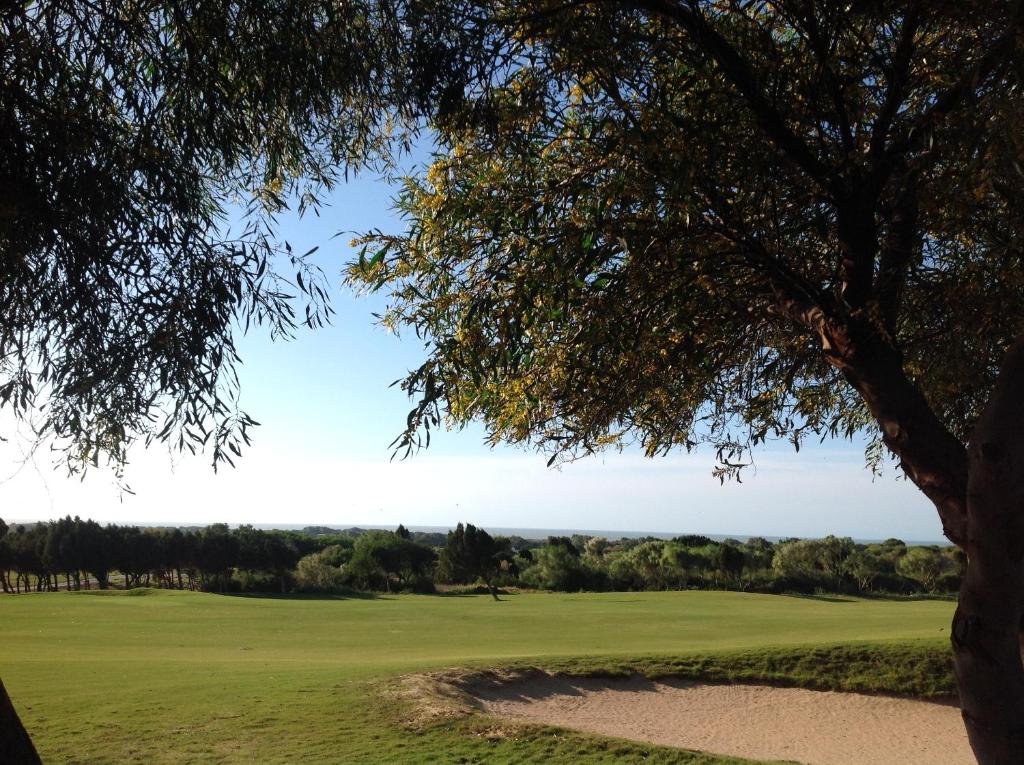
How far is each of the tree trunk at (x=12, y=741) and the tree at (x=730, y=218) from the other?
276 centimetres

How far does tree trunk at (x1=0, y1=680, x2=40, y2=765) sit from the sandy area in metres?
7.83

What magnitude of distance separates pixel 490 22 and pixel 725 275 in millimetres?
2929

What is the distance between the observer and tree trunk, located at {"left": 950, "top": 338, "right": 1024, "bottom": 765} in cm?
443

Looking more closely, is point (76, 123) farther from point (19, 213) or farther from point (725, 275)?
point (725, 275)

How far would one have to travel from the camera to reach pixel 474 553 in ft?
134

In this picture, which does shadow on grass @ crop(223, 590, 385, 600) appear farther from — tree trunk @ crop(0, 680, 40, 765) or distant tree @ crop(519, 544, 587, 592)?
tree trunk @ crop(0, 680, 40, 765)

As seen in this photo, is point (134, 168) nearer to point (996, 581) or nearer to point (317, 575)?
point (996, 581)

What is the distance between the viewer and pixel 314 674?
13.9m

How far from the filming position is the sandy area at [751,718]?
11.9 m

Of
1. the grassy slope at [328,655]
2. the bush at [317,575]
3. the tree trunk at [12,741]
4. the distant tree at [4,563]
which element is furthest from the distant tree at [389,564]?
the tree trunk at [12,741]

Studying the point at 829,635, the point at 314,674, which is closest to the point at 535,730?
the point at 314,674

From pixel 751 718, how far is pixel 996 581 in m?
9.95

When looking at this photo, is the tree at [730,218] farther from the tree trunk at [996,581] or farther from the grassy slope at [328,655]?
the grassy slope at [328,655]

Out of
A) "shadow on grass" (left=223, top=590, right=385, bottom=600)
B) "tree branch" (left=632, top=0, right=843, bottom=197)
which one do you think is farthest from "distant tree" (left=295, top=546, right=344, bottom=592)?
"tree branch" (left=632, top=0, right=843, bottom=197)
